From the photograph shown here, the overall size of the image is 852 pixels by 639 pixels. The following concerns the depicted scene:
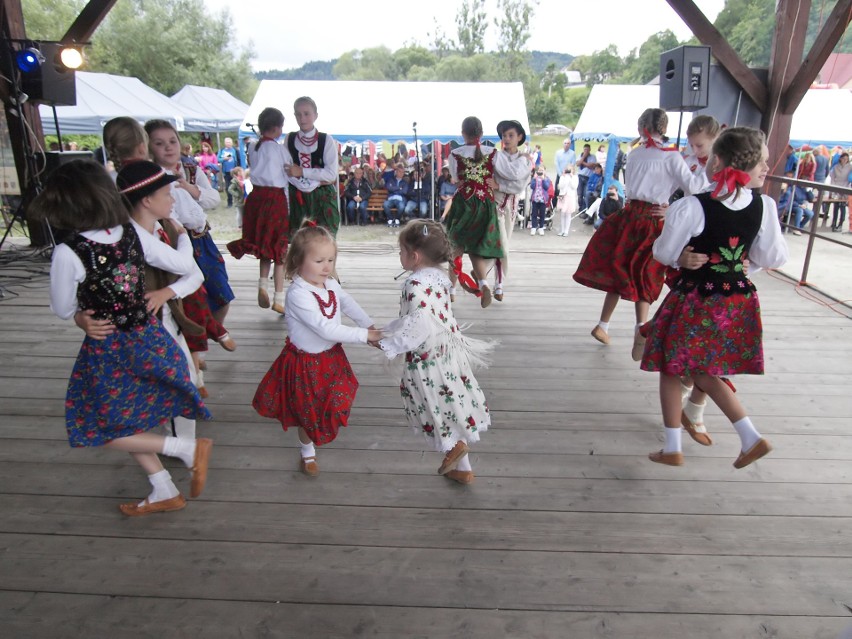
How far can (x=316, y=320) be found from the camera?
6.47ft

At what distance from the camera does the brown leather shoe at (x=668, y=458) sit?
7.65 ft

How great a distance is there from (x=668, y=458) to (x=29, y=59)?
6.08 metres

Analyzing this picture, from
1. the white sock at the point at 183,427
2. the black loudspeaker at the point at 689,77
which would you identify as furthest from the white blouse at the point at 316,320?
the black loudspeaker at the point at 689,77

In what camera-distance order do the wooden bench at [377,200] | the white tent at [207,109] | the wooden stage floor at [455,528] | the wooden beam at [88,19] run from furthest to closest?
1. the white tent at [207,109]
2. the wooden bench at [377,200]
3. the wooden beam at [88,19]
4. the wooden stage floor at [455,528]

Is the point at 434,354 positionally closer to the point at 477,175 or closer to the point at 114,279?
the point at 114,279

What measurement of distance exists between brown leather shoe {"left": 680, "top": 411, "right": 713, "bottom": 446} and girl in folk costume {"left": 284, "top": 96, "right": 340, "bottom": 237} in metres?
2.62

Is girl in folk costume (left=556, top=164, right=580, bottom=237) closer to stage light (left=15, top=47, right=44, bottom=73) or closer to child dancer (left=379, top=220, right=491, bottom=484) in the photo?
stage light (left=15, top=47, right=44, bottom=73)

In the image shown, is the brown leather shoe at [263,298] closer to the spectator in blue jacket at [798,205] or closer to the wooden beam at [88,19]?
the wooden beam at [88,19]

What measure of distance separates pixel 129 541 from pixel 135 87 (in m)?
15.2

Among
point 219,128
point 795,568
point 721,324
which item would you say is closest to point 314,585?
point 795,568

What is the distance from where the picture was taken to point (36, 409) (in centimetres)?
279

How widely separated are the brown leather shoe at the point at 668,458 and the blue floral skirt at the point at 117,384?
5.84ft

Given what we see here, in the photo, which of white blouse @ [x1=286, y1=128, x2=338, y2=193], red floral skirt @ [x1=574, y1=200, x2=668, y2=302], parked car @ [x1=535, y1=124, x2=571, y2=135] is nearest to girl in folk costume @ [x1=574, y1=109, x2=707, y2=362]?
red floral skirt @ [x1=574, y1=200, x2=668, y2=302]

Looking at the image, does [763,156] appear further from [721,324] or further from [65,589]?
[65,589]
